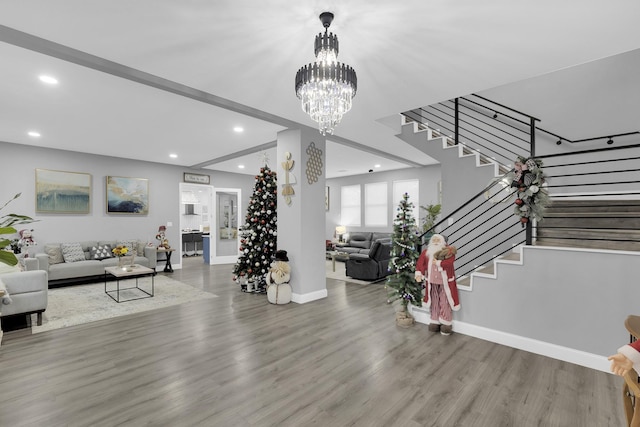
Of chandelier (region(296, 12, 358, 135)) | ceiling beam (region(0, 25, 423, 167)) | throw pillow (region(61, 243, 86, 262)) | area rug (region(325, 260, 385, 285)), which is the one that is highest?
ceiling beam (region(0, 25, 423, 167))

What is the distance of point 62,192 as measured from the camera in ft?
21.0

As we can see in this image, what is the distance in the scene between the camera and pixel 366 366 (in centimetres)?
276

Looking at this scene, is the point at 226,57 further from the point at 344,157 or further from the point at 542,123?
the point at 542,123

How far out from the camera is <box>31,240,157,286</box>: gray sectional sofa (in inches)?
225

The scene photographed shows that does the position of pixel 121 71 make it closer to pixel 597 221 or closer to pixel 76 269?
pixel 76 269

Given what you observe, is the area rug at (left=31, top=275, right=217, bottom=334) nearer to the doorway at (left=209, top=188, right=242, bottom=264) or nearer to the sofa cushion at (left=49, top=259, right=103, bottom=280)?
the sofa cushion at (left=49, top=259, right=103, bottom=280)

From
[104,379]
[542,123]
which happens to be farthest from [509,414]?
[542,123]

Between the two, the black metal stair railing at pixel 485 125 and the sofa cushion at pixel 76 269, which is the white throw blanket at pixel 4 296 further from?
the black metal stair railing at pixel 485 125

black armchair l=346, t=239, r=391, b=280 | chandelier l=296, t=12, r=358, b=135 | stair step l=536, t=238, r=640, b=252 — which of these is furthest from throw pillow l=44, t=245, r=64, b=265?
stair step l=536, t=238, r=640, b=252

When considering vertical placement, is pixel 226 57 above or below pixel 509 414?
above

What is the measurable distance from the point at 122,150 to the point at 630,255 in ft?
27.4

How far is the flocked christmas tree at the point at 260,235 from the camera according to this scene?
17.7 feet

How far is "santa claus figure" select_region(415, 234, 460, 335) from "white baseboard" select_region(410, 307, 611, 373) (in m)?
0.19

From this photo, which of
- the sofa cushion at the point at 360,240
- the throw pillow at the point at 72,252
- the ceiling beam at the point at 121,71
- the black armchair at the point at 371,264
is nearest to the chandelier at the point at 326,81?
the ceiling beam at the point at 121,71
